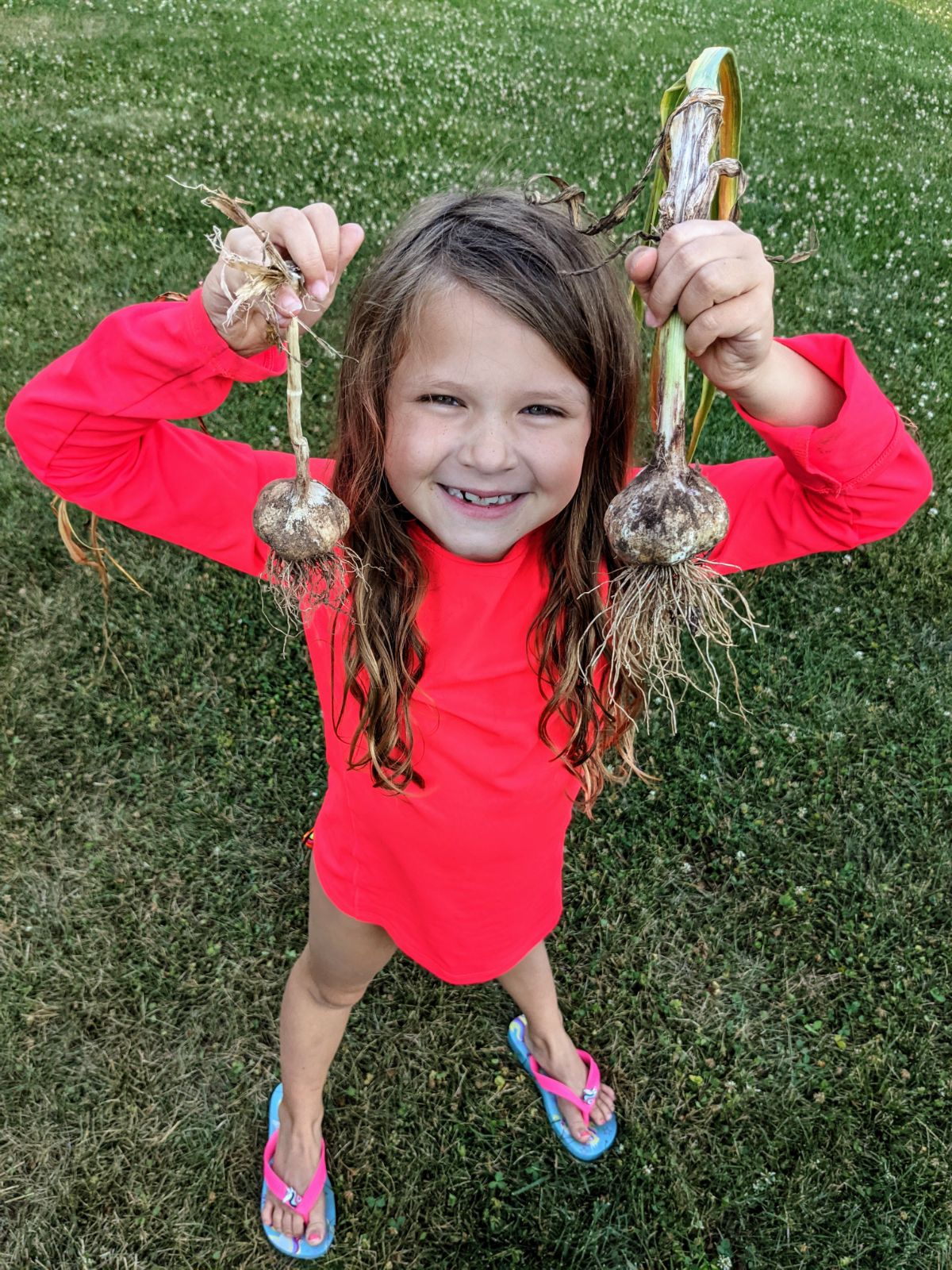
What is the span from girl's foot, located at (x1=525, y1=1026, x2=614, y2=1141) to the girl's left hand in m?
2.11

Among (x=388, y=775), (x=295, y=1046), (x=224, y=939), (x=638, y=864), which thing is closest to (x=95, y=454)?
(x=388, y=775)

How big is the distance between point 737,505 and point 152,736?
243 centimetres

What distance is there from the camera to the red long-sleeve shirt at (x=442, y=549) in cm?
156

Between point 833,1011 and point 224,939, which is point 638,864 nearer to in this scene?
point 833,1011

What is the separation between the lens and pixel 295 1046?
2.38 meters

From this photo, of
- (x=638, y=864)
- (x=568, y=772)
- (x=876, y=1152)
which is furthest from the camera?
(x=638, y=864)

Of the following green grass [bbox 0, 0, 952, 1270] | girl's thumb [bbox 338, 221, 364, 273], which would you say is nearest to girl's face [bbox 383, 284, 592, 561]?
girl's thumb [bbox 338, 221, 364, 273]

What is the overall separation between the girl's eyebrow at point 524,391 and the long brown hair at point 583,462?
0.05 m

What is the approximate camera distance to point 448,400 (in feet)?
5.02

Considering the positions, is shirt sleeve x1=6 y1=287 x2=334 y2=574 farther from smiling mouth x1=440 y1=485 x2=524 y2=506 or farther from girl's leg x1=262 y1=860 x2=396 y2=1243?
girl's leg x1=262 y1=860 x2=396 y2=1243

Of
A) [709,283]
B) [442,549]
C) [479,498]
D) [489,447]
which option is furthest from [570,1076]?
[709,283]

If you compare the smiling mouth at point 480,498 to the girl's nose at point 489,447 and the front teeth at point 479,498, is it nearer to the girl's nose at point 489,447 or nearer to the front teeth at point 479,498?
the front teeth at point 479,498

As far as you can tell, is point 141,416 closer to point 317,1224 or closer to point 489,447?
point 489,447

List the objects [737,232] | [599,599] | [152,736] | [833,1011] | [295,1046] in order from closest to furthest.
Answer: [737,232], [599,599], [295,1046], [833,1011], [152,736]
